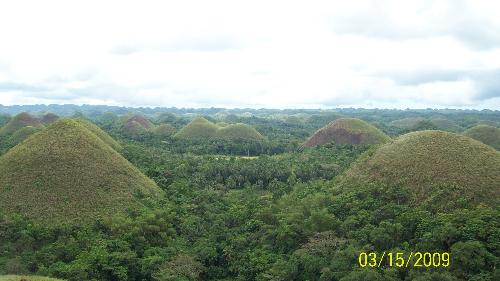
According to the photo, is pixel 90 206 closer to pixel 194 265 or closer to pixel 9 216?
pixel 9 216

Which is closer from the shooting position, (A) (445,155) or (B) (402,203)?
(B) (402,203)

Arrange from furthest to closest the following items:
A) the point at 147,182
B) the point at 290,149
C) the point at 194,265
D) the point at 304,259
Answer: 1. the point at 290,149
2. the point at 147,182
3. the point at 194,265
4. the point at 304,259

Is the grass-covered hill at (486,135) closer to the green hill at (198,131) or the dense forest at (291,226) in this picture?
the dense forest at (291,226)

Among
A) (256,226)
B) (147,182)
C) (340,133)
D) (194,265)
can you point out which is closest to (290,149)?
(340,133)

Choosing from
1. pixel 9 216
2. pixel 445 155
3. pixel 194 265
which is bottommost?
pixel 194 265

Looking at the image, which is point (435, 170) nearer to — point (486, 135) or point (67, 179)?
point (67, 179)
